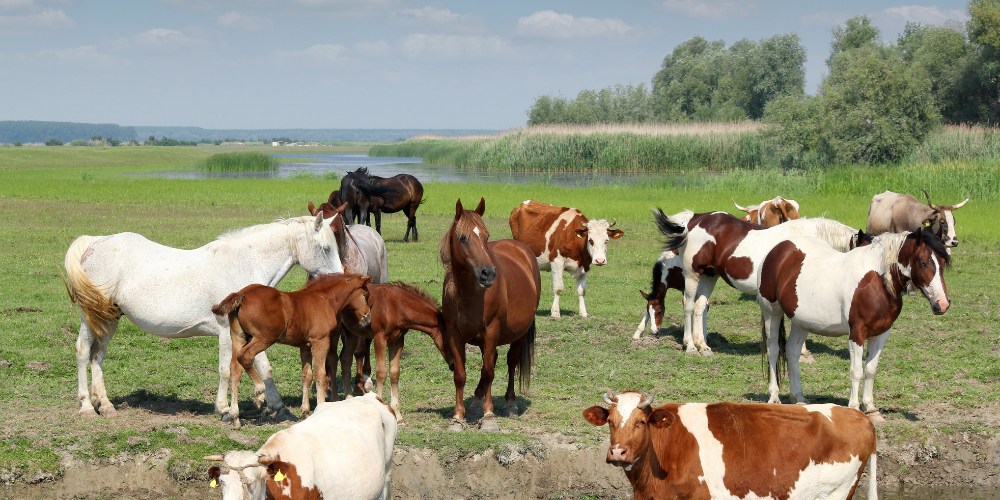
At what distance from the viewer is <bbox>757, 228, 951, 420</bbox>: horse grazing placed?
7.49m

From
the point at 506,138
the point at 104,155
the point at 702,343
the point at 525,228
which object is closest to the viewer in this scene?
the point at 702,343

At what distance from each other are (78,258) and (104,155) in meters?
84.6

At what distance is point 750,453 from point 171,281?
5164 millimetres

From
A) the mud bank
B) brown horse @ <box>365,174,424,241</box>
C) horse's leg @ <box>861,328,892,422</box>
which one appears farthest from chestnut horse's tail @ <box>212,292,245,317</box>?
brown horse @ <box>365,174,424,241</box>

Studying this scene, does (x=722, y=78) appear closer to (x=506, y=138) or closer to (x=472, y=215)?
(x=506, y=138)

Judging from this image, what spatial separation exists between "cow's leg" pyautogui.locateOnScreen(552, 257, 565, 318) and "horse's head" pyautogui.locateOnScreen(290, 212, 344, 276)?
19.1ft

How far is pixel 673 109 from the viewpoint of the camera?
8819cm

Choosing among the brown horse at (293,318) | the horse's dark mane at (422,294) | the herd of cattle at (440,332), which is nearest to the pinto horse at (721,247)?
the herd of cattle at (440,332)

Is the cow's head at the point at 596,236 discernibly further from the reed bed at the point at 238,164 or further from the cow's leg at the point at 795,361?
the reed bed at the point at 238,164

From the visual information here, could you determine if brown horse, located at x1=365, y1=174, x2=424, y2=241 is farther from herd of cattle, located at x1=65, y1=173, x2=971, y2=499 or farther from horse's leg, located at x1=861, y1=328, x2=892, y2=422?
horse's leg, located at x1=861, y1=328, x2=892, y2=422

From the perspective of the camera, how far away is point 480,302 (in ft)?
25.0

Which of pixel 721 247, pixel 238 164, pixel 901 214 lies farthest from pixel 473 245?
pixel 238 164

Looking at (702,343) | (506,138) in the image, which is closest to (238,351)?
(702,343)

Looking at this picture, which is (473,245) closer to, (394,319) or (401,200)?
(394,319)
